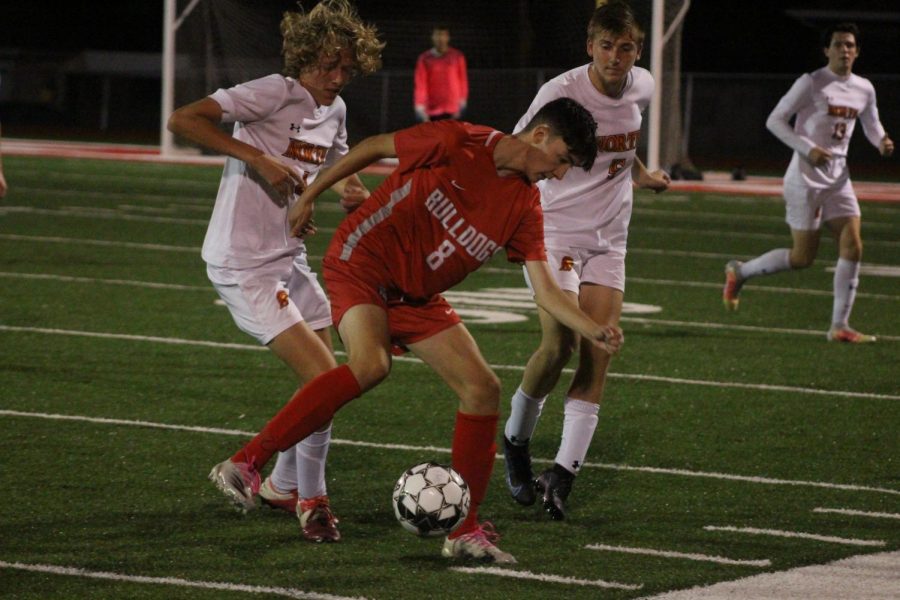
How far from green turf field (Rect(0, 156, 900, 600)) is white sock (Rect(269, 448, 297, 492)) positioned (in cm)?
16

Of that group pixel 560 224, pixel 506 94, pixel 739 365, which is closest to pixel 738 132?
pixel 506 94

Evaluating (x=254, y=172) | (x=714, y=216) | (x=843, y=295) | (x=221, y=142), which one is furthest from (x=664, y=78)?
(x=221, y=142)

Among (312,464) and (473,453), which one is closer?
(473,453)

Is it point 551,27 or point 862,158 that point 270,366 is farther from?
point 862,158

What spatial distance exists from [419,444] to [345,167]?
2.23 metres

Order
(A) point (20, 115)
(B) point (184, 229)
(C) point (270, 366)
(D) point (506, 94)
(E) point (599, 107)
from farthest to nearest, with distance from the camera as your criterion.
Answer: (A) point (20, 115)
(D) point (506, 94)
(B) point (184, 229)
(C) point (270, 366)
(E) point (599, 107)

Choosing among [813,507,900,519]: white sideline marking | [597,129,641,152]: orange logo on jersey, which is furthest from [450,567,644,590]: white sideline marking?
[597,129,641,152]: orange logo on jersey

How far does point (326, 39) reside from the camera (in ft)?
20.2

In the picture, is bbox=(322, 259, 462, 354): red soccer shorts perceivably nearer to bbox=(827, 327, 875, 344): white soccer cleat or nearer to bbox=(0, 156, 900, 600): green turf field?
bbox=(0, 156, 900, 600): green turf field

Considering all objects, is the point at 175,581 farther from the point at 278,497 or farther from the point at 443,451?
the point at 443,451

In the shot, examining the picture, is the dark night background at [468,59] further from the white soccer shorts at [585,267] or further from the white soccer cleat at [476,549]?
the white soccer cleat at [476,549]

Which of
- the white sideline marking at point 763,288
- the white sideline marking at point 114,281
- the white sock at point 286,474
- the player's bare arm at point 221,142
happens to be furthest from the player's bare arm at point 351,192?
the white sideline marking at point 763,288

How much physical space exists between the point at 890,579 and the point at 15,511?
9.93ft

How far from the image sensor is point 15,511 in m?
6.26
